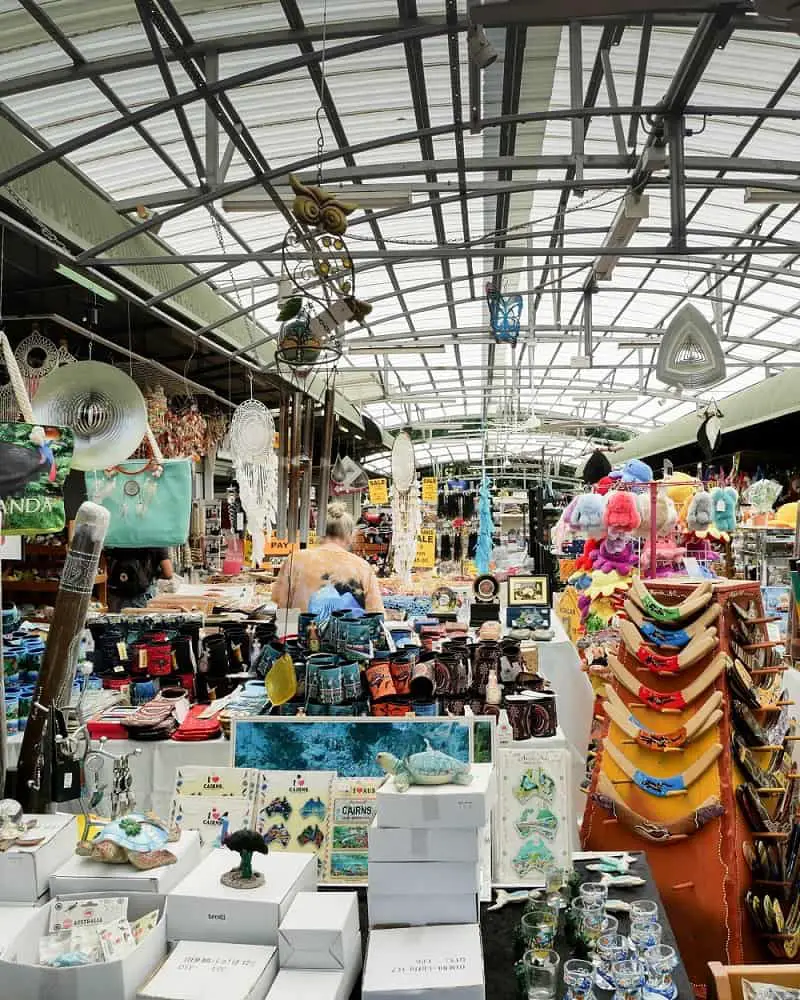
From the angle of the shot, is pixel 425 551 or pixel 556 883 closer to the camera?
pixel 556 883

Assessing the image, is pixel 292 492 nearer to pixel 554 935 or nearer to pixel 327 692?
pixel 327 692

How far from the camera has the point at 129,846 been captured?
6.42ft

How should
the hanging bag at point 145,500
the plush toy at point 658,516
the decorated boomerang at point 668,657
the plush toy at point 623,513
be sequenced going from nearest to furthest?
the decorated boomerang at point 668,657 < the hanging bag at point 145,500 < the plush toy at point 623,513 < the plush toy at point 658,516

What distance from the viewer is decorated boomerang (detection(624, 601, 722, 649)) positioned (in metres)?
3.41

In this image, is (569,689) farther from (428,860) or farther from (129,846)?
(129,846)

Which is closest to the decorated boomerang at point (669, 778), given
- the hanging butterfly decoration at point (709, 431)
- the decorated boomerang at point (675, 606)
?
the decorated boomerang at point (675, 606)

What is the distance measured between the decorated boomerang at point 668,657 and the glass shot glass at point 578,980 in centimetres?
169

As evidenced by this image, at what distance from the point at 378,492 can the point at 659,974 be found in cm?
1106

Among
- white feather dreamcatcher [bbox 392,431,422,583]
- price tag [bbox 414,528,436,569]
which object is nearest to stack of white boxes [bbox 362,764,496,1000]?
white feather dreamcatcher [bbox 392,431,422,583]

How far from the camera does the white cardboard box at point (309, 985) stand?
5.60 ft

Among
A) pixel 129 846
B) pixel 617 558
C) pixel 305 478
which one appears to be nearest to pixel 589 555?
pixel 617 558

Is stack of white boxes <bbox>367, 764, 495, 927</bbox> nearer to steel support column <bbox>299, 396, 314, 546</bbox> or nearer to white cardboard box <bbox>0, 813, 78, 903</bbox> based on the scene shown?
white cardboard box <bbox>0, 813, 78, 903</bbox>

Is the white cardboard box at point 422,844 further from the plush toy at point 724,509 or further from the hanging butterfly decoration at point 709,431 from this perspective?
the hanging butterfly decoration at point 709,431

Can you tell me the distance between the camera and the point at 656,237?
31.1 feet
